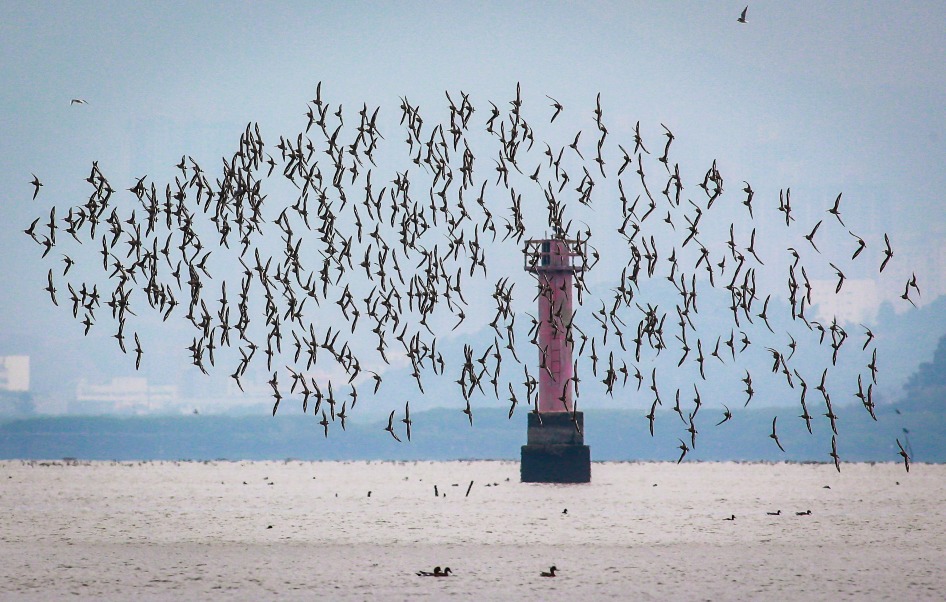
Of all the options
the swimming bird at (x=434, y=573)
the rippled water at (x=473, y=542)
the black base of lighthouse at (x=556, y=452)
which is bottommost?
the rippled water at (x=473, y=542)

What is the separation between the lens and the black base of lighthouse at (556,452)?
44750 mm

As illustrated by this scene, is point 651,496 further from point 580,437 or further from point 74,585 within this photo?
point 74,585

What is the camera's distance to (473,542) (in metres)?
26.3

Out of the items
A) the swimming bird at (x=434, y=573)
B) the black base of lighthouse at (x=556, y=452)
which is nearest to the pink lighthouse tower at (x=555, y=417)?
the black base of lighthouse at (x=556, y=452)

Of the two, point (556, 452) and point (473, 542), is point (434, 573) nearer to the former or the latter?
point (473, 542)

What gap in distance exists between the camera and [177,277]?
21.2 m

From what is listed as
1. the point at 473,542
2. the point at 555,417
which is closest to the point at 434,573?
the point at 473,542

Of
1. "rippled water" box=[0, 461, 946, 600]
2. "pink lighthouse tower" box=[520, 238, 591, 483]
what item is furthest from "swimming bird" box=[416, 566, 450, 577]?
"pink lighthouse tower" box=[520, 238, 591, 483]

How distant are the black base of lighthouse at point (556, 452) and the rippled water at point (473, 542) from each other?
0.55 metres

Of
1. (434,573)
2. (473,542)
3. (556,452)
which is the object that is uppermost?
(556,452)

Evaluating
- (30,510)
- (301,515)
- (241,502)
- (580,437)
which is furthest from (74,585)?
(580,437)

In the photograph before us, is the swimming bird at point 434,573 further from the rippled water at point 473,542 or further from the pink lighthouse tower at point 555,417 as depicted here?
the pink lighthouse tower at point 555,417

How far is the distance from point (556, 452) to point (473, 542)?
741 inches

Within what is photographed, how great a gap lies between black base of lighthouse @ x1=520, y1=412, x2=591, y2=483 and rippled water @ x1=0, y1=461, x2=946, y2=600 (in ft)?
1.80
